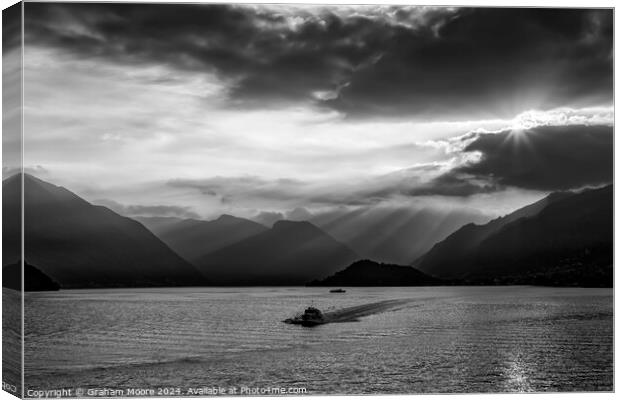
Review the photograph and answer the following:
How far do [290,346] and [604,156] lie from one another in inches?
348

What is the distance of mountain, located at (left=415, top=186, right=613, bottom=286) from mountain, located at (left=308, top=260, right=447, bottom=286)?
378 millimetres

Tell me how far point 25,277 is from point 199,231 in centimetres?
466

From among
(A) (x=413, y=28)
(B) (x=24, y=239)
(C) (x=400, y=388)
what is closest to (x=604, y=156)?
(A) (x=413, y=28)

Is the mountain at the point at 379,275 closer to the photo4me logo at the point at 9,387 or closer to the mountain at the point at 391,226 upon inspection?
the mountain at the point at 391,226

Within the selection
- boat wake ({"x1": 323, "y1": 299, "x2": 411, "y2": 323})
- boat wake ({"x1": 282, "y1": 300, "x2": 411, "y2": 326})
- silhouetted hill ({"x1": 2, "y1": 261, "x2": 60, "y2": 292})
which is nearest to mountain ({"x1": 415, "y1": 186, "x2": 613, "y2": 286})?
boat wake ({"x1": 282, "y1": 300, "x2": 411, "y2": 326})

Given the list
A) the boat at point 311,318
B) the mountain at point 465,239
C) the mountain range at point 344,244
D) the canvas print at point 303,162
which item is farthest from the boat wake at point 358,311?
the canvas print at point 303,162

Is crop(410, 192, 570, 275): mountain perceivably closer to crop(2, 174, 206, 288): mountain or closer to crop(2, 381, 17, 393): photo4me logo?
crop(2, 174, 206, 288): mountain

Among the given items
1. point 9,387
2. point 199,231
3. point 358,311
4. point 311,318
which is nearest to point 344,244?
point 199,231

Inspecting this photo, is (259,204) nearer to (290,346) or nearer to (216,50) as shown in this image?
(216,50)

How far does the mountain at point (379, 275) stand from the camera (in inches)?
840

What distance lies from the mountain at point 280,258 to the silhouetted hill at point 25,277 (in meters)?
3.98

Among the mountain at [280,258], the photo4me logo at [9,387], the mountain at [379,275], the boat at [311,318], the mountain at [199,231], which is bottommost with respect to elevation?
the photo4me logo at [9,387]

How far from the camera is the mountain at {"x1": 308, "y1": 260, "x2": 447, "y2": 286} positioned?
2133 centimetres

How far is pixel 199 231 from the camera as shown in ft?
65.4
